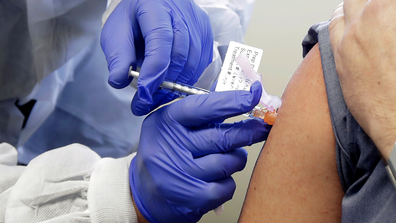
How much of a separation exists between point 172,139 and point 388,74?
57 centimetres

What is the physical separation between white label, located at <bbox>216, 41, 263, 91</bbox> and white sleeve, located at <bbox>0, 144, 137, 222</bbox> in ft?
1.54

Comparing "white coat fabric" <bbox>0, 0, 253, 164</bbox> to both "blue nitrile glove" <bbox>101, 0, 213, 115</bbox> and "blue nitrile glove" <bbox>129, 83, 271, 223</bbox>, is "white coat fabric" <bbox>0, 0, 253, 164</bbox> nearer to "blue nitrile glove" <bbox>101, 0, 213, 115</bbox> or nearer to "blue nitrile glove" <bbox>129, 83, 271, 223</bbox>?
"blue nitrile glove" <bbox>101, 0, 213, 115</bbox>

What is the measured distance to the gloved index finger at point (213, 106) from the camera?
2.41ft

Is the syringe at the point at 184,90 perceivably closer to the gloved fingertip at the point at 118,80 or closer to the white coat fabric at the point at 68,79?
the gloved fingertip at the point at 118,80

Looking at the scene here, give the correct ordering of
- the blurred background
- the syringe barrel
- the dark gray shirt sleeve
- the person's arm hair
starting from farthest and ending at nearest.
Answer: the blurred background
the syringe barrel
the person's arm hair
the dark gray shirt sleeve

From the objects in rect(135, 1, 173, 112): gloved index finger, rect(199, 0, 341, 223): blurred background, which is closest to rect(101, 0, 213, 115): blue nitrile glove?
rect(135, 1, 173, 112): gloved index finger

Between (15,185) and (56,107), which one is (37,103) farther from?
(15,185)

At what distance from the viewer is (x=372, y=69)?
19.3 inches

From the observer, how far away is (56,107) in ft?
4.24

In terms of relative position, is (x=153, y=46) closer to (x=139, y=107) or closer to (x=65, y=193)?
(x=139, y=107)

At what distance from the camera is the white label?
0.75 m

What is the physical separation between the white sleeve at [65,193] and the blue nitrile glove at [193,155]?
0.32 feet

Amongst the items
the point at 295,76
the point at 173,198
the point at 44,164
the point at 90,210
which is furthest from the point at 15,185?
the point at 295,76

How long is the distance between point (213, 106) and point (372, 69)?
39 centimetres
